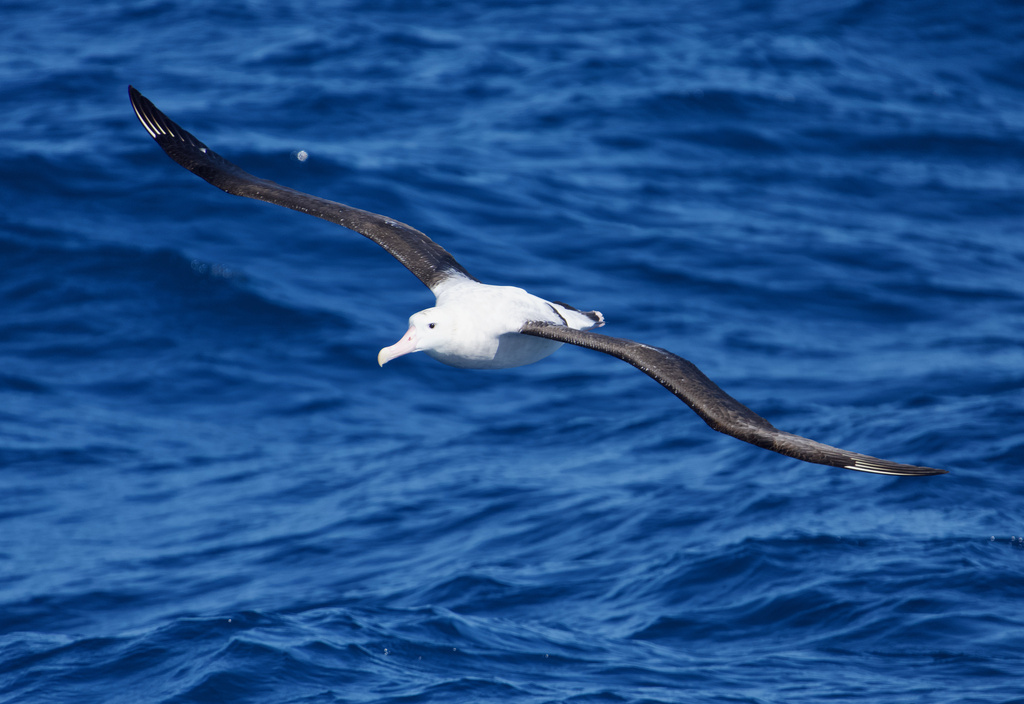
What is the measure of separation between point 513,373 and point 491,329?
7.41 metres

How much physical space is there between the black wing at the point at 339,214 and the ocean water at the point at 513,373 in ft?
11.3

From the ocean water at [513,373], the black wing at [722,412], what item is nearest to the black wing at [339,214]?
the black wing at [722,412]

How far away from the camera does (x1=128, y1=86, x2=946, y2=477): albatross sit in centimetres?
760

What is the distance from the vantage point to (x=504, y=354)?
30.9 feet

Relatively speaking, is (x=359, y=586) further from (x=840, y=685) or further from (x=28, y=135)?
(x=28, y=135)

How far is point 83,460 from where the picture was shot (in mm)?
14945

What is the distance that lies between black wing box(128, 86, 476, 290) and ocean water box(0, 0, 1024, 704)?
3456mm

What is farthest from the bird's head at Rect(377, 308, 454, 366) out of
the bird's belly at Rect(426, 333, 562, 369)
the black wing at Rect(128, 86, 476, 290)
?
the black wing at Rect(128, 86, 476, 290)

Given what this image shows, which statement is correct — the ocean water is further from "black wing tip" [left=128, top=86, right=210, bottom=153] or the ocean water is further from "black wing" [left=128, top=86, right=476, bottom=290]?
"black wing tip" [left=128, top=86, right=210, bottom=153]

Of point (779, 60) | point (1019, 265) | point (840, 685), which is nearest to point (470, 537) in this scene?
point (840, 685)

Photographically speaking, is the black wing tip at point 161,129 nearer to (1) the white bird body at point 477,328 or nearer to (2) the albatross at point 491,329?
(2) the albatross at point 491,329

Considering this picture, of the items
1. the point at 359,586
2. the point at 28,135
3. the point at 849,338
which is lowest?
the point at 359,586

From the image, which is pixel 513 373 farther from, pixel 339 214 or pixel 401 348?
pixel 401 348

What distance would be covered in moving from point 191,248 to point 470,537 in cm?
711
